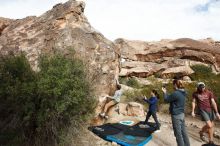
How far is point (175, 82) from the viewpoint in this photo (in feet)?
31.4

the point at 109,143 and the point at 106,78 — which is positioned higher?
the point at 106,78

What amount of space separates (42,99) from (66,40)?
3667 millimetres

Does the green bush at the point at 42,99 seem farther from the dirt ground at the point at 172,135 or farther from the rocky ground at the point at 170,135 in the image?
the dirt ground at the point at 172,135

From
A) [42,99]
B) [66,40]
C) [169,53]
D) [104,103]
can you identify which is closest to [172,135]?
[104,103]

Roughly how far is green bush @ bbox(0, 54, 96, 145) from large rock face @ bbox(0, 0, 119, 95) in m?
1.38

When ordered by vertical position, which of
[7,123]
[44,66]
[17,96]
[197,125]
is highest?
[44,66]

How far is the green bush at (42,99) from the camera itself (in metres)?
10.2

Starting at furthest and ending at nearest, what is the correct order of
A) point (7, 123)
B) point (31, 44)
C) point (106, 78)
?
point (106, 78)
point (31, 44)
point (7, 123)

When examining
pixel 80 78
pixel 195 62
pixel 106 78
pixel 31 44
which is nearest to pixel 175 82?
pixel 80 78

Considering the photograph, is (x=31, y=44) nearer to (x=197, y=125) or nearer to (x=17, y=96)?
(x=17, y=96)

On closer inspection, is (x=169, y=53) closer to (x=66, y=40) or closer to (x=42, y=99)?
(x=66, y=40)

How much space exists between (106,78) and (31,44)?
310 cm

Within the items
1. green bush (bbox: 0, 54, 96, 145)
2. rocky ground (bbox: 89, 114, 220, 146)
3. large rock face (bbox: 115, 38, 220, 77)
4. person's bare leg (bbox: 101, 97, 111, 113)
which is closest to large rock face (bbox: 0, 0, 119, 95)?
person's bare leg (bbox: 101, 97, 111, 113)

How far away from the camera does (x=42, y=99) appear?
33.3 ft
